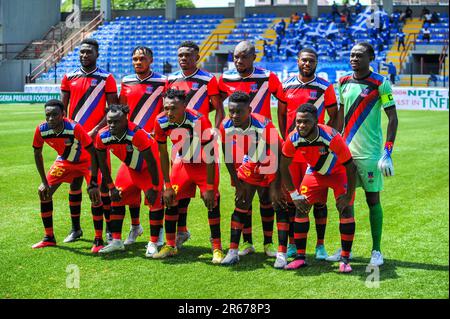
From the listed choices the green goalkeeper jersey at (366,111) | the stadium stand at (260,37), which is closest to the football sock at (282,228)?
the green goalkeeper jersey at (366,111)

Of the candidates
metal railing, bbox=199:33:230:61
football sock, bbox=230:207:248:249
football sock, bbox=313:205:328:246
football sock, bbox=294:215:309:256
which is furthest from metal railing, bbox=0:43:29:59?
football sock, bbox=294:215:309:256

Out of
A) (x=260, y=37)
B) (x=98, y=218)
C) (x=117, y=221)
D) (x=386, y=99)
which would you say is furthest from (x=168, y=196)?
(x=260, y=37)

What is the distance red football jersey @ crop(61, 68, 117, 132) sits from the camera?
8172 mm

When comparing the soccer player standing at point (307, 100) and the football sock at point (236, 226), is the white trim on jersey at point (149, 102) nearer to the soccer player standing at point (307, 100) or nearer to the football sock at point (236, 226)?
the soccer player standing at point (307, 100)

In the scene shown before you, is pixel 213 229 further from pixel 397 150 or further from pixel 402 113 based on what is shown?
pixel 402 113

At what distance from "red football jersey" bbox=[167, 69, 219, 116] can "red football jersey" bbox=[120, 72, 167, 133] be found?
302 mm

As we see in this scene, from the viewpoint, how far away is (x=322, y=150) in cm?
666

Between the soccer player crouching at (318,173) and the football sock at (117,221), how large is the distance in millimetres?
2018

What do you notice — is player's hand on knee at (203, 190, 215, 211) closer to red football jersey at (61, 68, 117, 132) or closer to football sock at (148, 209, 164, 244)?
football sock at (148, 209, 164, 244)

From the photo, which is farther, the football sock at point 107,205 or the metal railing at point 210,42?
the metal railing at point 210,42

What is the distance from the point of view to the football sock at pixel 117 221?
7.61 m

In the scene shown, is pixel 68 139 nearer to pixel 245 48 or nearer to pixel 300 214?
pixel 245 48

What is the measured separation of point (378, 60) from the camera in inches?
1308

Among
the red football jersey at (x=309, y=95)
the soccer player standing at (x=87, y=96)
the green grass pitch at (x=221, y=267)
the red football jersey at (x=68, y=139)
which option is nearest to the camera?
the green grass pitch at (x=221, y=267)
